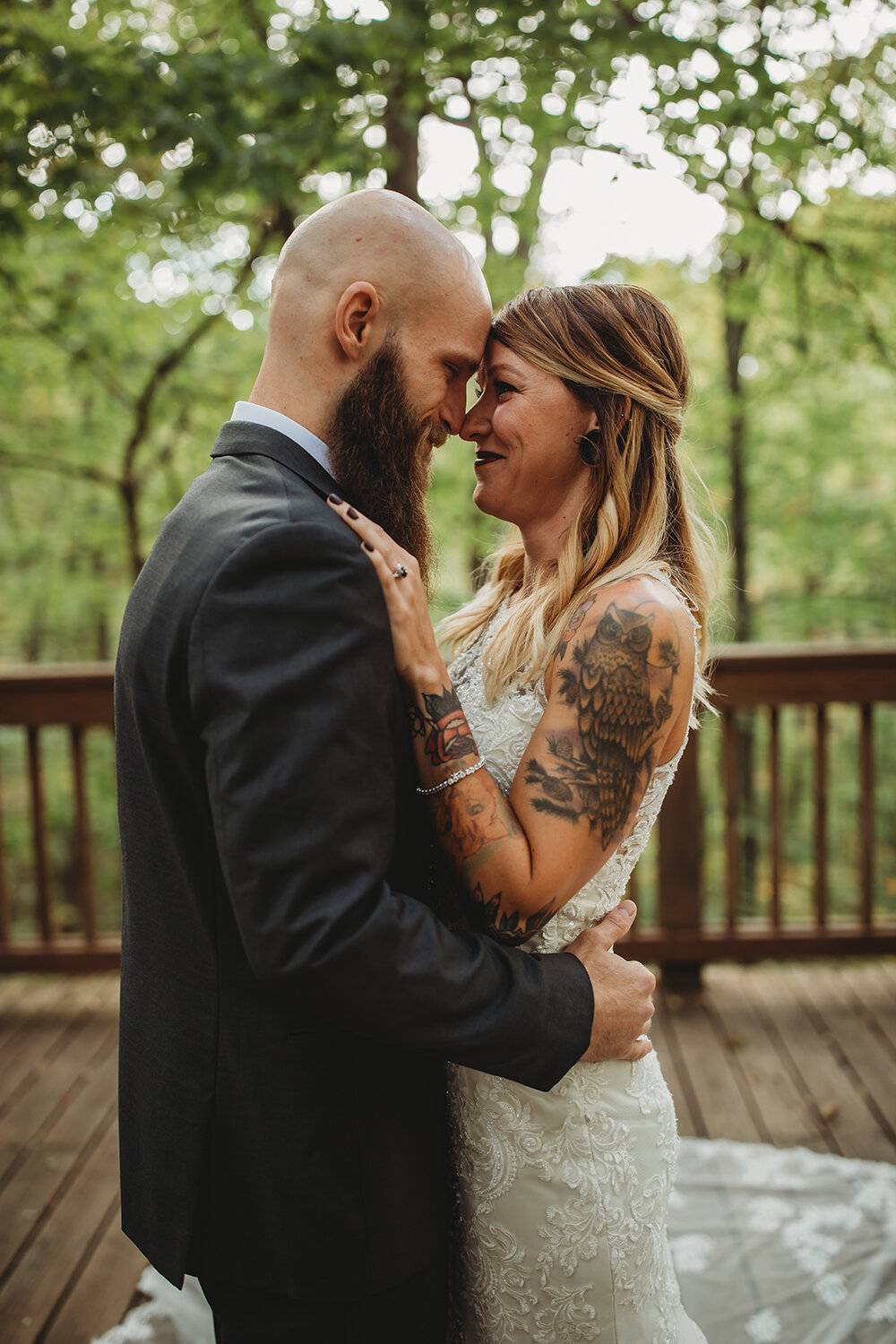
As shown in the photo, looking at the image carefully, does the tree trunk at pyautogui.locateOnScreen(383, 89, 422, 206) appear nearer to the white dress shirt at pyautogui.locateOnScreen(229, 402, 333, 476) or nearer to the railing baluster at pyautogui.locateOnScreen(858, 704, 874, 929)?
the railing baluster at pyautogui.locateOnScreen(858, 704, 874, 929)

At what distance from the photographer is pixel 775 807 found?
141 inches

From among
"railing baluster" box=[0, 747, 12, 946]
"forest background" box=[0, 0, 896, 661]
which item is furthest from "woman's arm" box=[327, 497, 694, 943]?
"railing baluster" box=[0, 747, 12, 946]

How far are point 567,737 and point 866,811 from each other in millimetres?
2706

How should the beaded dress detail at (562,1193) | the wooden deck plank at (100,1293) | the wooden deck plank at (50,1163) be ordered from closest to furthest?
the beaded dress detail at (562,1193) < the wooden deck plank at (100,1293) < the wooden deck plank at (50,1163)

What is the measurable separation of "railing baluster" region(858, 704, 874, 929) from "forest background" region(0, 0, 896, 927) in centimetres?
67

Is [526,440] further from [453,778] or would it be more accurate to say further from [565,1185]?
[565,1185]

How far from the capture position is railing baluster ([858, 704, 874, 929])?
3.55m

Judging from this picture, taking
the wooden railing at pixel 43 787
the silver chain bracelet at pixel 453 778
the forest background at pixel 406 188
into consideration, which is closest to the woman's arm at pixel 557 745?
the silver chain bracelet at pixel 453 778

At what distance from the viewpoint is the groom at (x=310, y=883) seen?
3.24 feet

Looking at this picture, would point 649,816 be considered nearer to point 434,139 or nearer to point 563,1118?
point 563,1118

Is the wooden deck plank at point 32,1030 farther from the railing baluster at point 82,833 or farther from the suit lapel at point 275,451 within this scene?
the suit lapel at point 275,451

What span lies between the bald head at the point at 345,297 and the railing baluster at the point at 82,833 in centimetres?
269

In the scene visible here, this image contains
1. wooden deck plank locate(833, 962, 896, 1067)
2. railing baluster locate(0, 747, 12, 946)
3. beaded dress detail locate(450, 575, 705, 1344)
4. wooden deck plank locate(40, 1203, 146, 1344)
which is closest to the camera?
beaded dress detail locate(450, 575, 705, 1344)

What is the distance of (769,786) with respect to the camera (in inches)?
144
